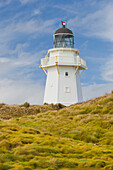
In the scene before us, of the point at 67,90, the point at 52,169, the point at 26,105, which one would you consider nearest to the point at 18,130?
the point at 52,169

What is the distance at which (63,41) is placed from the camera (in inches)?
1393

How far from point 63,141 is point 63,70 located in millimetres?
20984

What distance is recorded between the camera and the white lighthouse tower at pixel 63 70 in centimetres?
3366

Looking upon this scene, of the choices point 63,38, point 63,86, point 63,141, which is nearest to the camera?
point 63,141

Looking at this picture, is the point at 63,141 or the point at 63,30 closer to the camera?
the point at 63,141

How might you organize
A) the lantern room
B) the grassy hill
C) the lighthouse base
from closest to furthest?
the grassy hill < the lighthouse base < the lantern room

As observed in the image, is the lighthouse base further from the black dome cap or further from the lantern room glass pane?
the black dome cap

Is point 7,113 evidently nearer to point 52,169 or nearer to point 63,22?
point 52,169

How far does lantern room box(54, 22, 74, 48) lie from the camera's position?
1385 inches

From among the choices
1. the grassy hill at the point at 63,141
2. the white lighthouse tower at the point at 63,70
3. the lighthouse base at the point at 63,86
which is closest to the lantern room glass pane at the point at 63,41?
the white lighthouse tower at the point at 63,70

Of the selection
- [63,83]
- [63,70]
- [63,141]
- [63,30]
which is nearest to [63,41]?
[63,30]

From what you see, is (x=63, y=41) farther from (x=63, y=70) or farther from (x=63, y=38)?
(x=63, y=70)

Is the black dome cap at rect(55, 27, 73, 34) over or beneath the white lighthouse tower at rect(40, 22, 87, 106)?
over

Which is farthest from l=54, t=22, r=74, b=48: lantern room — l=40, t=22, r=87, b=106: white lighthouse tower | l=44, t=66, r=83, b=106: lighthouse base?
l=44, t=66, r=83, b=106: lighthouse base
